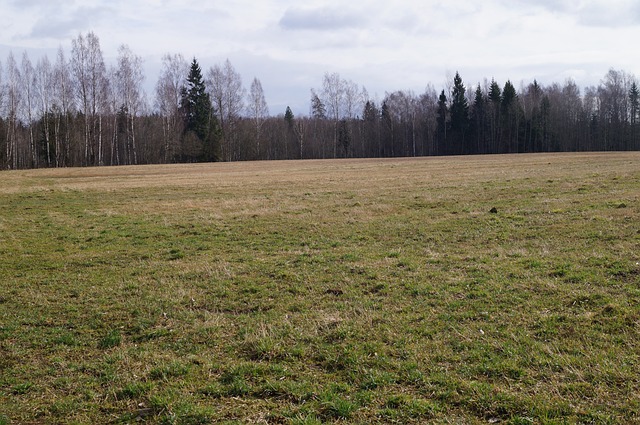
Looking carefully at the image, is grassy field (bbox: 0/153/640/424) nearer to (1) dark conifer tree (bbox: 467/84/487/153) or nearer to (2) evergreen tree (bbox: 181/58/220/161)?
(2) evergreen tree (bbox: 181/58/220/161)

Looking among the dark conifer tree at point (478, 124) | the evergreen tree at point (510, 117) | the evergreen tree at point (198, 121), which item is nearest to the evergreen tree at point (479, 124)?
the dark conifer tree at point (478, 124)

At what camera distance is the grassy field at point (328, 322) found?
551 cm

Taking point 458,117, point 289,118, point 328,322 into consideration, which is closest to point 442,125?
point 458,117

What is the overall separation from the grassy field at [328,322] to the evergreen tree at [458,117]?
95598 mm

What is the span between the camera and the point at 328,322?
26.1ft

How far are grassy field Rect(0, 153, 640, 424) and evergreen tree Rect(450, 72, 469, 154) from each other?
95.6m

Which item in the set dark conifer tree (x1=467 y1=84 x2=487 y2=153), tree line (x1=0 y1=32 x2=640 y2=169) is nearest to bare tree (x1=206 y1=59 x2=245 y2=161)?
tree line (x1=0 y1=32 x2=640 y2=169)

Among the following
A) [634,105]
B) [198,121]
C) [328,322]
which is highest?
[634,105]

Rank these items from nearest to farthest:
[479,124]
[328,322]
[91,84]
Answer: [328,322]
[91,84]
[479,124]

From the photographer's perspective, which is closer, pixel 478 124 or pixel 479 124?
pixel 478 124

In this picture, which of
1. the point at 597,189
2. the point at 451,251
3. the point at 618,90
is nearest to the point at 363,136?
the point at 618,90

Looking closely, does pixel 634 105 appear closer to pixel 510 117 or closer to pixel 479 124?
pixel 510 117

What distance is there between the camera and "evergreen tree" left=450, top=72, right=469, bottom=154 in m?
109

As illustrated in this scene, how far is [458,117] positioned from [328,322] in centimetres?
10757
